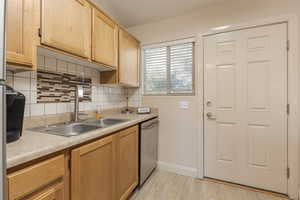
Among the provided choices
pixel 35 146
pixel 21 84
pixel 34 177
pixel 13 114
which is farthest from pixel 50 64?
pixel 34 177

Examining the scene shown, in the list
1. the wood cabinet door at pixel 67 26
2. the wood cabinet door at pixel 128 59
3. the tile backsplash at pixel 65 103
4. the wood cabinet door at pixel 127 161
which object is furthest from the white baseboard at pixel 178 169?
the wood cabinet door at pixel 67 26

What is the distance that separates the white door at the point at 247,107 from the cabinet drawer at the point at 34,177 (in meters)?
1.83

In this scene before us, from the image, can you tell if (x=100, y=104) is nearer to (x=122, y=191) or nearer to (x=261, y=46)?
(x=122, y=191)

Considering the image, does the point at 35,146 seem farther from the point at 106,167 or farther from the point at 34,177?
the point at 106,167

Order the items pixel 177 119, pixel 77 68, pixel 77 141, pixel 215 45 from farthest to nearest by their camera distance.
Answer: pixel 177 119 < pixel 215 45 < pixel 77 68 < pixel 77 141

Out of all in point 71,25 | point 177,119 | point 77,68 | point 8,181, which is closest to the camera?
point 8,181

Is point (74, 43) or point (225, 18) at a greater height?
point (225, 18)

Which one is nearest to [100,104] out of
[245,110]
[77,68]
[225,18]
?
[77,68]

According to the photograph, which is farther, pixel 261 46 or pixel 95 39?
pixel 261 46

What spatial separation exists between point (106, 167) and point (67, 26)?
1242 millimetres

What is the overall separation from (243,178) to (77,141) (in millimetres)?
2066

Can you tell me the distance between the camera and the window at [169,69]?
2.22 meters

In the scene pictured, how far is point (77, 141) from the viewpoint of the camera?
938mm

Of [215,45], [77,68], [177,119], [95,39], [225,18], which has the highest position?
[225,18]
